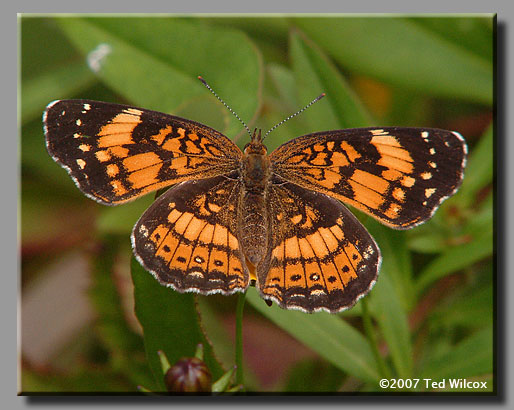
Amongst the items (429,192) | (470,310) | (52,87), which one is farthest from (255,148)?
(52,87)

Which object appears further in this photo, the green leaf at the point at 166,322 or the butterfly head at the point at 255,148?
the butterfly head at the point at 255,148

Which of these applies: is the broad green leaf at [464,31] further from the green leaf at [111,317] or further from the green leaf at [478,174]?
the green leaf at [111,317]

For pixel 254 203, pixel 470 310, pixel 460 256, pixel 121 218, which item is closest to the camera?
pixel 254 203

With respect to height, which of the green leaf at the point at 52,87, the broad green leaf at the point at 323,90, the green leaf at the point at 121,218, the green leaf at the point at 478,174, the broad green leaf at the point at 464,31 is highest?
the broad green leaf at the point at 464,31

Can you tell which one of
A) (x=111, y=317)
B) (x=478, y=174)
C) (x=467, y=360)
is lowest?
(x=467, y=360)

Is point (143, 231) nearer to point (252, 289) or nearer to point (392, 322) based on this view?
point (252, 289)

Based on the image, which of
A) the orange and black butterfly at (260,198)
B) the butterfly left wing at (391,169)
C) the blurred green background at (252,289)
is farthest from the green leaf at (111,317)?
the butterfly left wing at (391,169)
